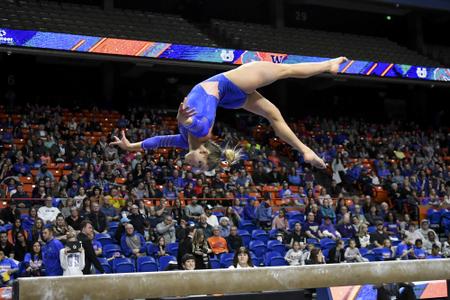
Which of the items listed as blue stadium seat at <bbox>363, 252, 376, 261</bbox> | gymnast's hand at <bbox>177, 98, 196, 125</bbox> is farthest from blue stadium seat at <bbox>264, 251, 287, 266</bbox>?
gymnast's hand at <bbox>177, 98, 196, 125</bbox>

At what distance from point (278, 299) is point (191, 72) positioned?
17497 mm

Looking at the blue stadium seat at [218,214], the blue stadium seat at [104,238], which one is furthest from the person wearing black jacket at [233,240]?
the blue stadium seat at [104,238]

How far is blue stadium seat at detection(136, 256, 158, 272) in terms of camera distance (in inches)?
416

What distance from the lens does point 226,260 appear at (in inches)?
442

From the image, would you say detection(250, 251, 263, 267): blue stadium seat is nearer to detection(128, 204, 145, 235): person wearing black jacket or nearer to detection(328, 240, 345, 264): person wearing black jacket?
detection(328, 240, 345, 264): person wearing black jacket

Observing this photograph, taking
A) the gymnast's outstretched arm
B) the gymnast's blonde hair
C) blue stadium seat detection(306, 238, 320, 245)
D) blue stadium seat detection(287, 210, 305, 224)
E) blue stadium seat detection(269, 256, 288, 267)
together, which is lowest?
blue stadium seat detection(269, 256, 288, 267)

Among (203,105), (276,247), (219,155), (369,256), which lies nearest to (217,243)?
(276,247)

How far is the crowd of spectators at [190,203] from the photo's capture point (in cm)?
1049

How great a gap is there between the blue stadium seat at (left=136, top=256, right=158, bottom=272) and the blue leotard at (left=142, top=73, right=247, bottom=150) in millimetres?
4671

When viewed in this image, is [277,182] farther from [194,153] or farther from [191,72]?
[194,153]

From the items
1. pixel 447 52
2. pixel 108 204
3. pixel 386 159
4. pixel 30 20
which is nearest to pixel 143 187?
pixel 108 204

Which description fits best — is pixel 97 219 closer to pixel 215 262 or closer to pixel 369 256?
pixel 215 262

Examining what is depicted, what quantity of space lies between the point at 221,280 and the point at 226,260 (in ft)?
20.1

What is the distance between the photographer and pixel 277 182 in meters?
15.9
